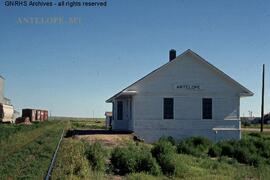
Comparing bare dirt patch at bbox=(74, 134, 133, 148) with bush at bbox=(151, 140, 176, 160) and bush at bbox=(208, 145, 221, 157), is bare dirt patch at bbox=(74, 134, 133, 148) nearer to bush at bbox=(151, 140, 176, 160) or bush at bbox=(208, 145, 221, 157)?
bush at bbox=(208, 145, 221, 157)

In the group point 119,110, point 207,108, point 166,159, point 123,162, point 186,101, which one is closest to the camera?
point 123,162

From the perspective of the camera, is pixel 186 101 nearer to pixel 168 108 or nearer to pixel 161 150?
pixel 168 108

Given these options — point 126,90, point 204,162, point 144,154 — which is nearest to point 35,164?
point 144,154

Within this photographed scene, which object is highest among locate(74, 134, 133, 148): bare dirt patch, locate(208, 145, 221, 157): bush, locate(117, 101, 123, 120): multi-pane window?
locate(117, 101, 123, 120): multi-pane window

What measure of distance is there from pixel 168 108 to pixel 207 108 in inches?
94.5

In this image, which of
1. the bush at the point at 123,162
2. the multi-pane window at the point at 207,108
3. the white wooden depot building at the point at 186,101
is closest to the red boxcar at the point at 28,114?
the white wooden depot building at the point at 186,101

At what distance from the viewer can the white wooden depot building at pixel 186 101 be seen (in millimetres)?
27250

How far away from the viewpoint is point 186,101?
27.4 meters

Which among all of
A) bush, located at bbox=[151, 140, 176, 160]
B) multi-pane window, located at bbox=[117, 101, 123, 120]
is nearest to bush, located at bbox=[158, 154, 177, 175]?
bush, located at bbox=[151, 140, 176, 160]

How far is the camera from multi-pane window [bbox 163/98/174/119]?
27406 millimetres

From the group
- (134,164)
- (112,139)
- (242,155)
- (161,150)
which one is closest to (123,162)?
(134,164)

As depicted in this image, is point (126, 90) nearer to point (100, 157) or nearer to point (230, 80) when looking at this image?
point (230, 80)

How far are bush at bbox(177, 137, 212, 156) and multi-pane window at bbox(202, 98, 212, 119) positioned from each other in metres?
4.15

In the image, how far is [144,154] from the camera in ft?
44.7
